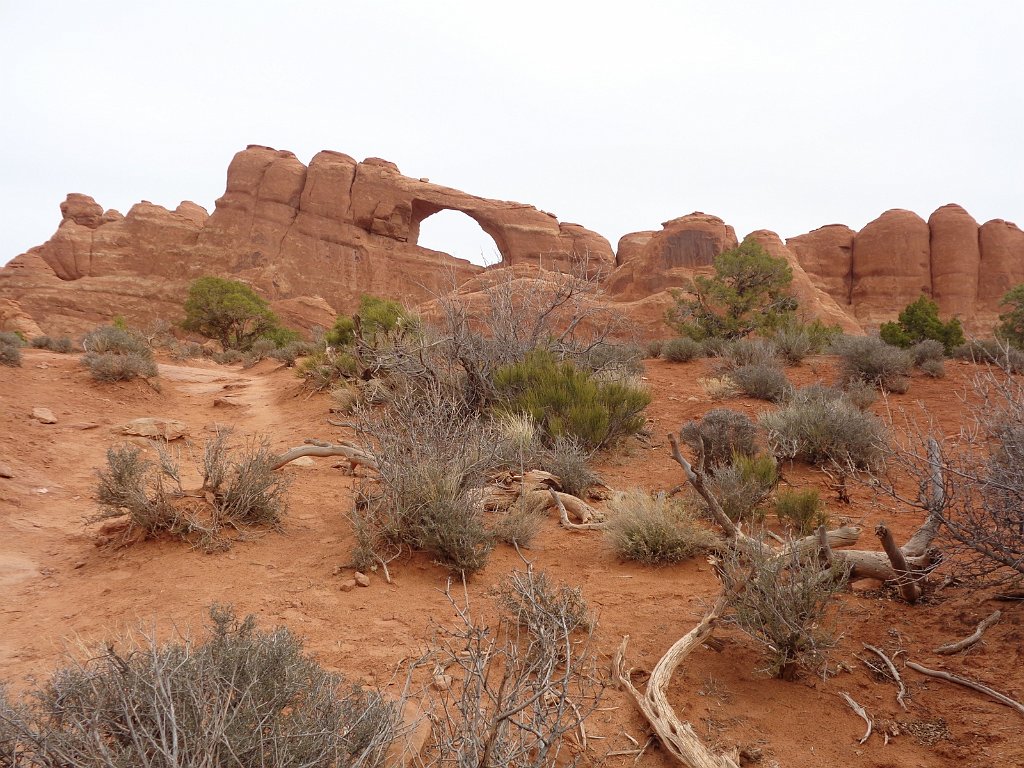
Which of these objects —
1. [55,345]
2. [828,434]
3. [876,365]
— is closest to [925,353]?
[876,365]

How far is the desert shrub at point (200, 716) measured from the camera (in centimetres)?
155

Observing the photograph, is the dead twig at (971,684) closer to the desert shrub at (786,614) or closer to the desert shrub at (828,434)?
the desert shrub at (786,614)

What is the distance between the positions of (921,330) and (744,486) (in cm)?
1583

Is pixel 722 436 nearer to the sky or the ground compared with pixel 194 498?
nearer to the ground

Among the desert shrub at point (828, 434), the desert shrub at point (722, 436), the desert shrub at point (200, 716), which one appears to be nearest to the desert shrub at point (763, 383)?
the desert shrub at point (828, 434)

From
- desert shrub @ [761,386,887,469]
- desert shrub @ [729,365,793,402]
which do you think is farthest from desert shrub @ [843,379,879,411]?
desert shrub @ [761,386,887,469]

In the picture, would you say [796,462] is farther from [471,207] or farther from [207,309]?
[471,207]

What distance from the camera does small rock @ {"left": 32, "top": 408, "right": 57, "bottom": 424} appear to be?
8195mm

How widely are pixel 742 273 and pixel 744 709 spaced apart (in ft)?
65.4

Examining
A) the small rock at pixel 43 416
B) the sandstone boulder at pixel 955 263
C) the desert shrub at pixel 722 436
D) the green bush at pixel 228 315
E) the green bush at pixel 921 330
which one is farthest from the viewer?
the sandstone boulder at pixel 955 263

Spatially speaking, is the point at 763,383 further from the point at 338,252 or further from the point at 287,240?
the point at 287,240

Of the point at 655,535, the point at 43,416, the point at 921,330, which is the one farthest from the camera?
the point at 921,330

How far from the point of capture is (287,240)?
4259 cm

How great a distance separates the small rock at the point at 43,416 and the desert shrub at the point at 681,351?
12.7 metres
